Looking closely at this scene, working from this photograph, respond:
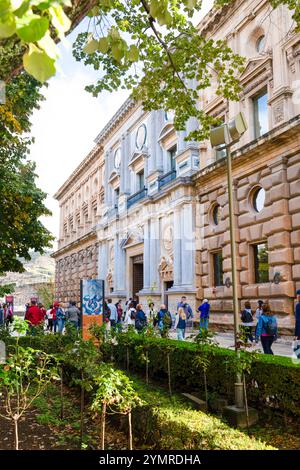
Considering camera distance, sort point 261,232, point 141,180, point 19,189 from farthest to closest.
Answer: point 141,180 < point 261,232 < point 19,189

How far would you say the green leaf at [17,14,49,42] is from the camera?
160 centimetres

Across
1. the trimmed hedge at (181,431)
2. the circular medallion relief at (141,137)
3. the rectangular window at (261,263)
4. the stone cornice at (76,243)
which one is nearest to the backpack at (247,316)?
the rectangular window at (261,263)

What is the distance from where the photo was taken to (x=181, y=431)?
14.2 feet

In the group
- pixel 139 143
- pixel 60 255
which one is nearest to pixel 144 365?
pixel 139 143

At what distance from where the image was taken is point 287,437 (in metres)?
5.27

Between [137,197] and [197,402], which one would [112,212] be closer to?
[137,197]

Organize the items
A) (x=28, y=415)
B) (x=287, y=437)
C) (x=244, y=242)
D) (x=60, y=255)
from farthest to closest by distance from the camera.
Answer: (x=60, y=255) < (x=244, y=242) < (x=28, y=415) < (x=287, y=437)

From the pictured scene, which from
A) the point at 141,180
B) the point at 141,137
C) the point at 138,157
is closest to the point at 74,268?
the point at 141,180

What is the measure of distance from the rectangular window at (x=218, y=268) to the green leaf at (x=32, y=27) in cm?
1684

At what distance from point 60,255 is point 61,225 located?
389 cm

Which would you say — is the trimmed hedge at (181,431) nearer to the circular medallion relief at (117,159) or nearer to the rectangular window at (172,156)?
the rectangular window at (172,156)

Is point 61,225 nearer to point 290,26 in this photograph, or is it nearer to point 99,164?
point 99,164

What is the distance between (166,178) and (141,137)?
16.9ft

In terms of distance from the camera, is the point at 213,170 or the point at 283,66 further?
the point at 213,170
